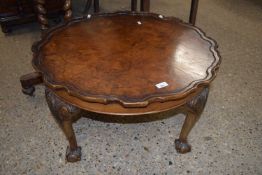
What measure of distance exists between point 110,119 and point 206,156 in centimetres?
61

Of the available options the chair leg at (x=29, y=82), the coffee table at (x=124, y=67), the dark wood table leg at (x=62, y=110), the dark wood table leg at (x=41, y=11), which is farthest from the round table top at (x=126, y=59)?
Result: the chair leg at (x=29, y=82)

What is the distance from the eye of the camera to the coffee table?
1113 millimetres

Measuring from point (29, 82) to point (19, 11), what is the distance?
970mm

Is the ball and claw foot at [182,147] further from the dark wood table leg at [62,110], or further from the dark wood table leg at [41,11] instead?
the dark wood table leg at [41,11]

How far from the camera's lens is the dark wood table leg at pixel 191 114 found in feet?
4.17

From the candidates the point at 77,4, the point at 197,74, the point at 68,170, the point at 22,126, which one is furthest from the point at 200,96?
the point at 77,4

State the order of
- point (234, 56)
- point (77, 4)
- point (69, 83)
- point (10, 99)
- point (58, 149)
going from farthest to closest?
point (77, 4), point (234, 56), point (10, 99), point (58, 149), point (69, 83)

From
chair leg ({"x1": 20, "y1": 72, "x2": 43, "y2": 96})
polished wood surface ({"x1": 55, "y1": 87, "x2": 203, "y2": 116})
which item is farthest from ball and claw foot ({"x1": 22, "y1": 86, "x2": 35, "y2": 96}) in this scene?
polished wood surface ({"x1": 55, "y1": 87, "x2": 203, "y2": 116})

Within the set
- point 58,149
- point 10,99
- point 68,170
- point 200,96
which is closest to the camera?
point 200,96

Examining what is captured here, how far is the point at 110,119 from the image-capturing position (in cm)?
171

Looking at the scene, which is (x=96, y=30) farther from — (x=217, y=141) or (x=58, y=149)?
(x=217, y=141)

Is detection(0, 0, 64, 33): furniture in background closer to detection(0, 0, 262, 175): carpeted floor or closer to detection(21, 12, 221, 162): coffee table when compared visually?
detection(0, 0, 262, 175): carpeted floor

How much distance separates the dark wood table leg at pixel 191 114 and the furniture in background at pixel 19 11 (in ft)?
5.92

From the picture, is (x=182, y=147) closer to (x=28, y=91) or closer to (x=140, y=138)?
(x=140, y=138)
